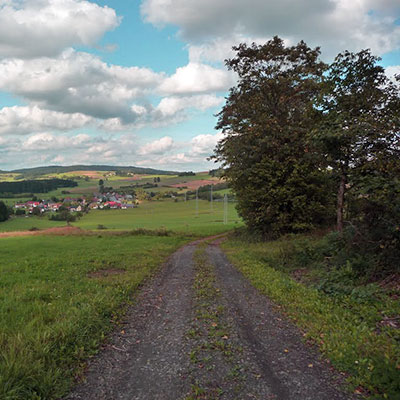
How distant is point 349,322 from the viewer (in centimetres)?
690

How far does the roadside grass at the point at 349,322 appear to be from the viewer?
15.0 feet

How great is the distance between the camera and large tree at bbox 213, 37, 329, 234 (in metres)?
22.3

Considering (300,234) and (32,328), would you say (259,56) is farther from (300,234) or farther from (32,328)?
(32,328)

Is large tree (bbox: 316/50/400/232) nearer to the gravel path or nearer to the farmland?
the gravel path

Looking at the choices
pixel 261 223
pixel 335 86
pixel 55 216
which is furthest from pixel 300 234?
pixel 55 216

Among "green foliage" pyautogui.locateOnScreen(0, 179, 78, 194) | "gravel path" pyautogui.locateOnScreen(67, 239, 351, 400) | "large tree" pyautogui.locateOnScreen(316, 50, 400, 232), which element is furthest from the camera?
"green foliage" pyautogui.locateOnScreen(0, 179, 78, 194)

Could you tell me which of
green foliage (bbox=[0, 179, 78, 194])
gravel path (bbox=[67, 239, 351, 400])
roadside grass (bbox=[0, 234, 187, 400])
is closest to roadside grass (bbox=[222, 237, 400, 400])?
gravel path (bbox=[67, 239, 351, 400])

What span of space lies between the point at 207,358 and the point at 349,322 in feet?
12.6

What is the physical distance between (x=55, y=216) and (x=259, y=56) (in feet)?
291

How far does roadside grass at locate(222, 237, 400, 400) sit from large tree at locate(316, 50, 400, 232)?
3508 mm

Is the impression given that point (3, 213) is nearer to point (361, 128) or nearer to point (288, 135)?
point (288, 135)

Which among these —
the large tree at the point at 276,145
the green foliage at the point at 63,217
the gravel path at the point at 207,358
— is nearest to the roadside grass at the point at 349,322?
the gravel path at the point at 207,358

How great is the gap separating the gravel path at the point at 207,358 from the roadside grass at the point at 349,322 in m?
0.39

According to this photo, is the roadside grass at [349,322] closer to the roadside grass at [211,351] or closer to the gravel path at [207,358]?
the gravel path at [207,358]
